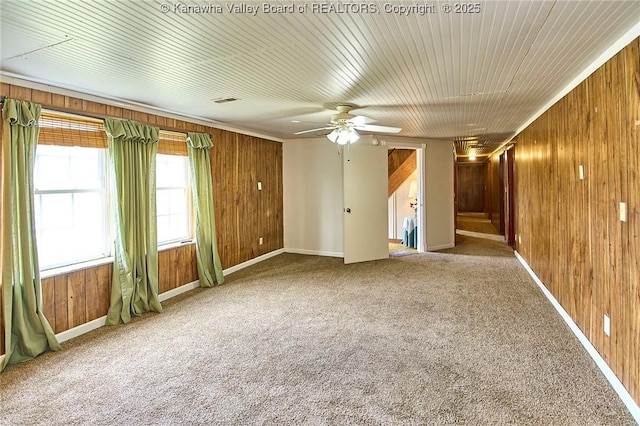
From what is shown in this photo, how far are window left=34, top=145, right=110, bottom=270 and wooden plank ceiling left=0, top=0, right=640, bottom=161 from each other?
62 centimetres

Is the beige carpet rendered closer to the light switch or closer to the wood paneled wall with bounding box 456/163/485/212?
the light switch

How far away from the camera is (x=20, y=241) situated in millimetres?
2660

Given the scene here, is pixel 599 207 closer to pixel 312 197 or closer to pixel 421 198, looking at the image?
pixel 421 198

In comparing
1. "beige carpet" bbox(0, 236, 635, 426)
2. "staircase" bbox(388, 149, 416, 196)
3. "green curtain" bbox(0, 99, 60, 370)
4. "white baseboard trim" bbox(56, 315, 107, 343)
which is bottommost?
"beige carpet" bbox(0, 236, 635, 426)

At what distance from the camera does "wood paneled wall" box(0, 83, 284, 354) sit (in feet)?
9.91

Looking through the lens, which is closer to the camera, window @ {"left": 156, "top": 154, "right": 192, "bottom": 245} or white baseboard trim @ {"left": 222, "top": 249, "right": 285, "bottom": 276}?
window @ {"left": 156, "top": 154, "right": 192, "bottom": 245}

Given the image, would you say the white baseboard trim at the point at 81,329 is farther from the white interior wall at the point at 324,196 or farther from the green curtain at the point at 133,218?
the white interior wall at the point at 324,196

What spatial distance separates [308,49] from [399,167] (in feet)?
20.3

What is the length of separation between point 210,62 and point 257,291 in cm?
280

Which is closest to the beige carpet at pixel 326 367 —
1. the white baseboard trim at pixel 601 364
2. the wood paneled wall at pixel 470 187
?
the white baseboard trim at pixel 601 364

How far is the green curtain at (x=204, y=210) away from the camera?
4.36 metres

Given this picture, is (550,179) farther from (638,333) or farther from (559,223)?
(638,333)

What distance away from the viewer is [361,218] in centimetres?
595

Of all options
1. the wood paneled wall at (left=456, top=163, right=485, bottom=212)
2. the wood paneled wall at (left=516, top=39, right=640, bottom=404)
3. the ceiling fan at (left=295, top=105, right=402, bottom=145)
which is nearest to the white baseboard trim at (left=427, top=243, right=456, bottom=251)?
the wood paneled wall at (left=516, top=39, right=640, bottom=404)
